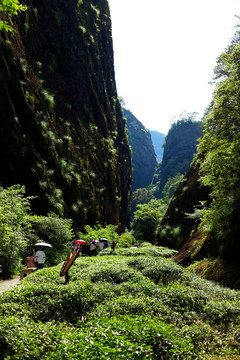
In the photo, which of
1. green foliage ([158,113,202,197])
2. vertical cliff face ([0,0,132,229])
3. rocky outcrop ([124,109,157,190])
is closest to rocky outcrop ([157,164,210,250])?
vertical cliff face ([0,0,132,229])

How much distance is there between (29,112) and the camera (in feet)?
60.9

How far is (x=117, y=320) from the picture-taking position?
4.68 meters

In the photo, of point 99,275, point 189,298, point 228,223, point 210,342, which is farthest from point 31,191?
point 210,342

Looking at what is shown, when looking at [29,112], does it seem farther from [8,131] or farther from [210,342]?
[210,342]

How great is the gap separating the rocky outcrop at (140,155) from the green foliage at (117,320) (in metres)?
110

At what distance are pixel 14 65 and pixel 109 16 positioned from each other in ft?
106

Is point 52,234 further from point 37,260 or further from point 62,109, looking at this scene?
point 62,109

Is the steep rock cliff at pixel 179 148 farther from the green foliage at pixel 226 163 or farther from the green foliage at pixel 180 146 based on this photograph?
the green foliage at pixel 226 163

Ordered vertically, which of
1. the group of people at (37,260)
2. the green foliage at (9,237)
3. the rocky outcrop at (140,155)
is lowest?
the group of people at (37,260)

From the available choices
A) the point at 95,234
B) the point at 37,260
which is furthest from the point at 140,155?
the point at 37,260

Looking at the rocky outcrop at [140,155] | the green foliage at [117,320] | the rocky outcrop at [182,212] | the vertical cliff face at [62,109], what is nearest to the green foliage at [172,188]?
the vertical cliff face at [62,109]

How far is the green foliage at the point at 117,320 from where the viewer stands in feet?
12.3

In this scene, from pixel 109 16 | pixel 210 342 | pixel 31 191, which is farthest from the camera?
pixel 109 16

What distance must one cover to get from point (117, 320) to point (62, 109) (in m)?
24.4
